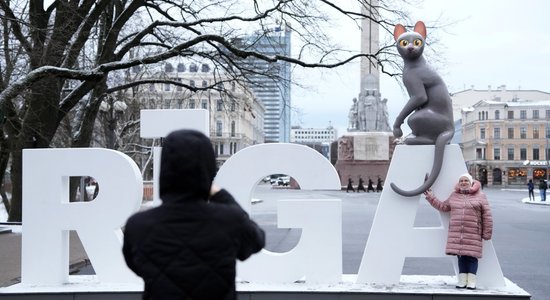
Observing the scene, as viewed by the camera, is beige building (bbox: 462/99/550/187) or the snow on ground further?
beige building (bbox: 462/99/550/187)

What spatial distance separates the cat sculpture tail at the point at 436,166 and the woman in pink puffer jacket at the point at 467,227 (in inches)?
11.7

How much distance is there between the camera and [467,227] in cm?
666

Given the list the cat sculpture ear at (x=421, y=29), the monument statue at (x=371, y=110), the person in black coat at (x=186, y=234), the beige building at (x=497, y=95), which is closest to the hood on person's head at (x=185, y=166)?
the person in black coat at (x=186, y=234)

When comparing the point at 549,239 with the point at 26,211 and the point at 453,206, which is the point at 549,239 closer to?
the point at 453,206

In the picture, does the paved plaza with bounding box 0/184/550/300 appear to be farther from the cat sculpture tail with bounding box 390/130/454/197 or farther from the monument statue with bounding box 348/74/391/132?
the monument statue with bounding box 348/74/391/132

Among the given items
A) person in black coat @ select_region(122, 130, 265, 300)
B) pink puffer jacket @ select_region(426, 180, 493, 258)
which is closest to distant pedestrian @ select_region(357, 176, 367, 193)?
pink puffer jacket @ select_region(426, 180, 493, 258)

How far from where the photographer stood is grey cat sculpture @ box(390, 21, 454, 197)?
704cm

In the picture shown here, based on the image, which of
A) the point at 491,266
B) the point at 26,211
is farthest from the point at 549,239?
the point at 26,211

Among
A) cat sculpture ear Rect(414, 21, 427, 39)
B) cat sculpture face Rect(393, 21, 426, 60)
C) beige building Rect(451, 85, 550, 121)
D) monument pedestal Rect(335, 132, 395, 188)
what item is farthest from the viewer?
beige building Rect(451, 85, 550, 121)

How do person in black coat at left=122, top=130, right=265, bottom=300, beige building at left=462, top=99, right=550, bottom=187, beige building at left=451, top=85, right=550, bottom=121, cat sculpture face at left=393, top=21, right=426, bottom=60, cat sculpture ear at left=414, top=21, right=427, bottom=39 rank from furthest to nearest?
beige building at left=451, top=85, right=550, bottom=121 → beige building at left=462, top=99, right=550, bottom=187 → cat sculpture ear at left=414, top=21, right=427, bottom=39 → cat sculpture face at left=393, top=21, right=426, bottom=60 → person in black coat at left=122, top=130, right=265, bottom=300

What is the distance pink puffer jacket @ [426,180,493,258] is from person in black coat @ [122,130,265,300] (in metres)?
4.41

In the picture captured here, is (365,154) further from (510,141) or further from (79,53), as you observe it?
(510,141)

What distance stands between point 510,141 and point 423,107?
293 ft

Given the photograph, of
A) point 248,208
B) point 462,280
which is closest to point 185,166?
point 248,208
